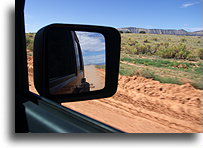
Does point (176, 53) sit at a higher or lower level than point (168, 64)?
higher

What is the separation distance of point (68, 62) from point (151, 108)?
558cm

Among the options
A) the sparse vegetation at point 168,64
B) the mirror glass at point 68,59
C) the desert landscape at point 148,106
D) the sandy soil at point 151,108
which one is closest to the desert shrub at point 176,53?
the sparse vegetation at point 168,64

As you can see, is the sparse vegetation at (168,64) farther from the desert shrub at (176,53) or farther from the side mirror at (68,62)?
the side mirror at (68,62)

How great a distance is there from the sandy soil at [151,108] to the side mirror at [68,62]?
2.75 meters

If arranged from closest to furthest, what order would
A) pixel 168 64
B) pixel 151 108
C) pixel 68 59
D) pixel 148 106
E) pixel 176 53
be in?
pixel 68 59, pixel 151 108, pixel 148 106, pixel 168 64, pixel 176 53

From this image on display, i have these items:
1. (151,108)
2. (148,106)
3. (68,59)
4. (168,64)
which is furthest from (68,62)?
(168,64)

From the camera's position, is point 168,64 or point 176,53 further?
point 176,53

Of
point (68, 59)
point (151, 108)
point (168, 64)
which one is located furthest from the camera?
point (168, 64)

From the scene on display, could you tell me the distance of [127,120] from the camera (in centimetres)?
556

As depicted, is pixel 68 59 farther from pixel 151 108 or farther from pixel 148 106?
pixel 148 106

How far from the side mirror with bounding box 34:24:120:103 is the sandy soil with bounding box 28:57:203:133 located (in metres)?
2.75

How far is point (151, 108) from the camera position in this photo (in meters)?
7.18

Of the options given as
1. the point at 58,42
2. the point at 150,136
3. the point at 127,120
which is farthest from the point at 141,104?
the point at 150,136

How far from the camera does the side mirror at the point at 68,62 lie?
149cm
